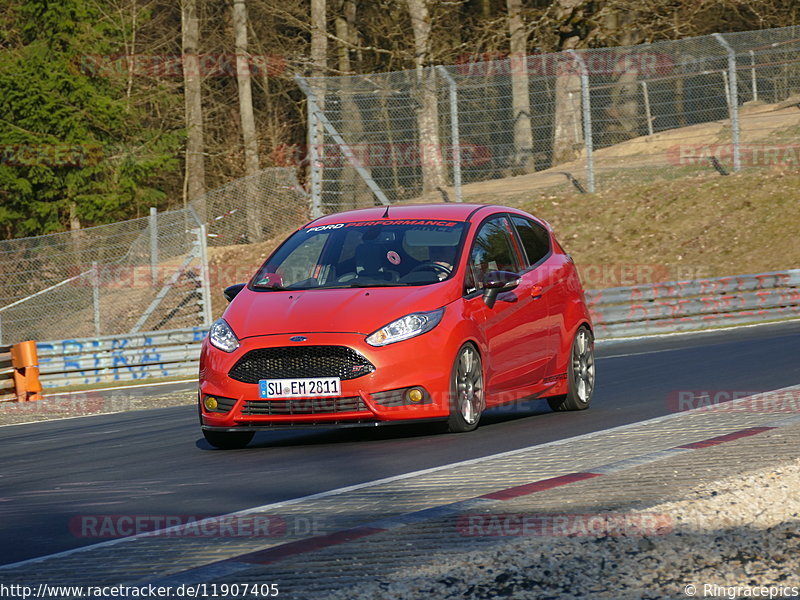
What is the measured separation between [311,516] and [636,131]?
24710 millimetres

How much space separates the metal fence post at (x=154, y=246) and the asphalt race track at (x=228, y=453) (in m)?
10.1

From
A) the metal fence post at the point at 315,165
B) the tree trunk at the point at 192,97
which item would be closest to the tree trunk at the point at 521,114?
the metal fence post at the point at 315,165

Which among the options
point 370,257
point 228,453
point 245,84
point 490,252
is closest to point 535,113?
point 490,252

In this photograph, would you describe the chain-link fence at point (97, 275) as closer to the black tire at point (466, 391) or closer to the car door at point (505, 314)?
the car door at point (505, 314)

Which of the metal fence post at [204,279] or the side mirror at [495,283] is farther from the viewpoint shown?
the metal fence post at [204,279]

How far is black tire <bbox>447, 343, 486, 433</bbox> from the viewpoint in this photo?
32.8 ft

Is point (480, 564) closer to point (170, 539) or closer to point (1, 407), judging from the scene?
point (170, 539)

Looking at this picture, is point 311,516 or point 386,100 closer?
point 311,516

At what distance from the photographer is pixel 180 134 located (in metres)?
43.2

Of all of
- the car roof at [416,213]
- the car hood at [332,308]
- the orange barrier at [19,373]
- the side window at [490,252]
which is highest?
the car roof at [416,213]

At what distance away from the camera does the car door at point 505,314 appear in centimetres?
1053

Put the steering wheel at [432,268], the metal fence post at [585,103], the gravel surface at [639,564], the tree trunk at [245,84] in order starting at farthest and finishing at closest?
the tree trunk at [245,84] → the metal fence post at [585,103] → the steering wheel at [432,268] → the gravel surface at [639,564]

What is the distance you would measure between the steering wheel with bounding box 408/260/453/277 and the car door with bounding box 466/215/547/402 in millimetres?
185

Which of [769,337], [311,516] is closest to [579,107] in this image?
[769,337]
